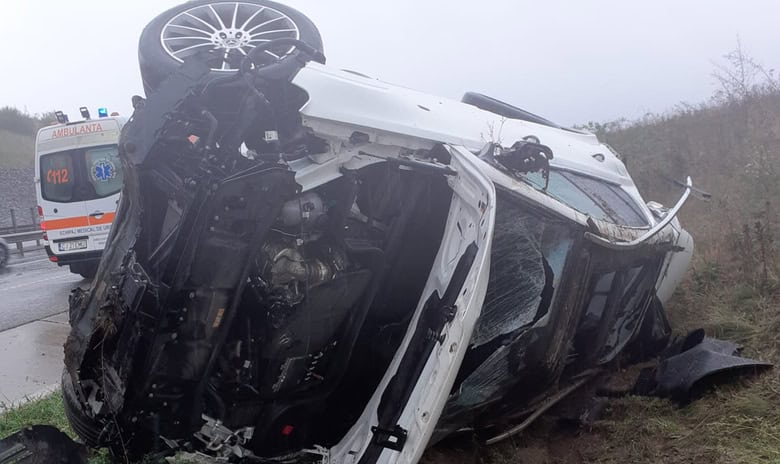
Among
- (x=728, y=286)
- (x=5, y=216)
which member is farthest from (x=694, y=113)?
(x=5, y=216)

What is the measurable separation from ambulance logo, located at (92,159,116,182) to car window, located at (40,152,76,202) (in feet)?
1.10

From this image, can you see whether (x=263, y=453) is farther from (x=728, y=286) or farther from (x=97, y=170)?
(x=97, y=170)

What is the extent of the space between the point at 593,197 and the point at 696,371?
3.68 ft

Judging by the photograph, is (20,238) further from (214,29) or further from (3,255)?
(214,29)

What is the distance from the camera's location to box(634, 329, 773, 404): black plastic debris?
12.0 feet

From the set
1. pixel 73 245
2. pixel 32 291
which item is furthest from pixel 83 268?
pixel 32 291

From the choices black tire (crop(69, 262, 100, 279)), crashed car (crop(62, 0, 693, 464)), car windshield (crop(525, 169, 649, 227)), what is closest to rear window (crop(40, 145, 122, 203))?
black tire (crop(69, 262, 100, 279))

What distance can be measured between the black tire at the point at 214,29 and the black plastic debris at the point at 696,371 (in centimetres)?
272

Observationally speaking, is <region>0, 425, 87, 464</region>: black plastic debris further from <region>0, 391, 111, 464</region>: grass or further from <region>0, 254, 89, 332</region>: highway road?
<region>0, 254, 89, 332</region>: highway road

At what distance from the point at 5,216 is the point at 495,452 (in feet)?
88.5

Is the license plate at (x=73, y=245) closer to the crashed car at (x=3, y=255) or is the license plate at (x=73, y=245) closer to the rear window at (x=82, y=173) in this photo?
the rear window at (x=82, y=173)

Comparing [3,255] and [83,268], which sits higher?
[83,268]

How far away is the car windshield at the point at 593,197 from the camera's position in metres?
3.41

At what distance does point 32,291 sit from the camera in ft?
30.7
